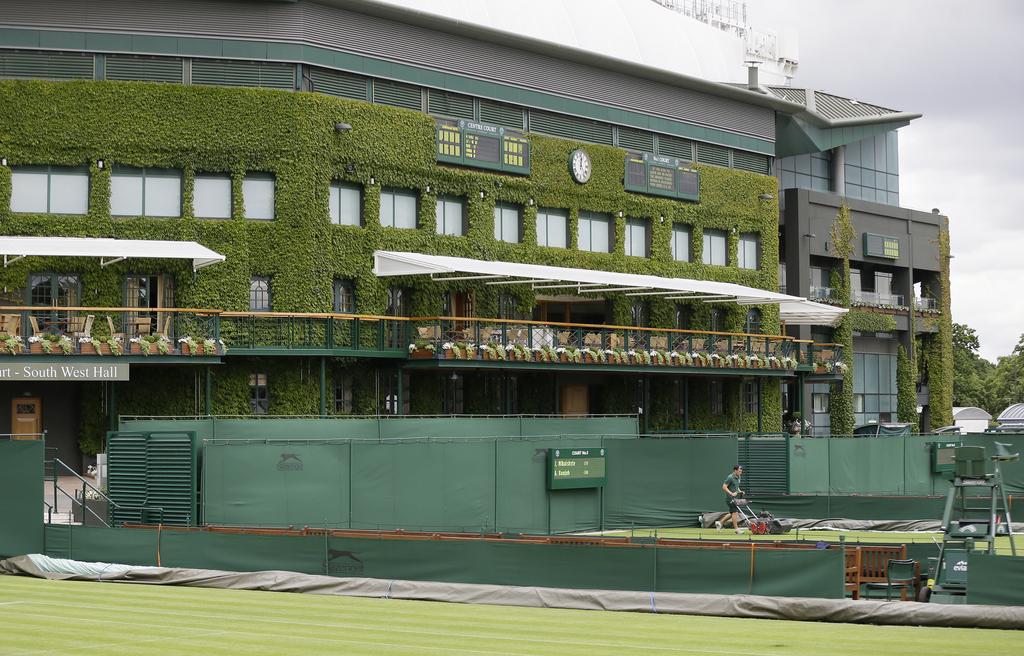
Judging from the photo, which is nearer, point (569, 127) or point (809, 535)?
point (809, 535)

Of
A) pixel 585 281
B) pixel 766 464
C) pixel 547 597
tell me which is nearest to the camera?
pixel 547 597

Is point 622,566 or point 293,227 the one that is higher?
point 293,227

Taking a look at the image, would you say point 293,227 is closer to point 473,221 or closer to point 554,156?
point 473,221

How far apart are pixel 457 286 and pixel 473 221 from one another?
2460 mm

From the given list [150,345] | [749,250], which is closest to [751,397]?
[749,250]

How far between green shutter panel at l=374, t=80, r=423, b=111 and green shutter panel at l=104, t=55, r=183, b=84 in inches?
253

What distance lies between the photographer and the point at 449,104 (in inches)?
1845

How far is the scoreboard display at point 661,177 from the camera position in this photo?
5262 cm

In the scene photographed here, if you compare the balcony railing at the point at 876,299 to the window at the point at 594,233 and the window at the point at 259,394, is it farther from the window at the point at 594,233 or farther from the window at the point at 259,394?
the window at the point at 259,394

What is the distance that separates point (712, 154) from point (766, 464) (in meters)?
19.3

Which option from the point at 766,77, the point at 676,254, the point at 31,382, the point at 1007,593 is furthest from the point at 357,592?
the point at 766,77

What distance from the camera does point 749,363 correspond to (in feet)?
173

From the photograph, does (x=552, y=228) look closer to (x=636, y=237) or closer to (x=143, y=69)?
(x=636, y=237)

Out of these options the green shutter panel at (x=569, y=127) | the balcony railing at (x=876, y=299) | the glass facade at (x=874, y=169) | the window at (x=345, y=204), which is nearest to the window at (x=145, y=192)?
the window at (x=345, y=204)
